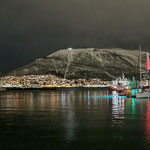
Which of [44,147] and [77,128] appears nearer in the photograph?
[44,147]

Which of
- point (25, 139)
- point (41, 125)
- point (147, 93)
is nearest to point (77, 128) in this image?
point (41, 125)

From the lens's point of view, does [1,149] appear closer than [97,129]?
Yes

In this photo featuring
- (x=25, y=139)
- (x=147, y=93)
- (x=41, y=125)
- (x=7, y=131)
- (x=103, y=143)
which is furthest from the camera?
(x=147, y=93)

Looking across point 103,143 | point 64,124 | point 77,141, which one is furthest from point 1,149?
point 64,124

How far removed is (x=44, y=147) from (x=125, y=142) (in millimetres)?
5090

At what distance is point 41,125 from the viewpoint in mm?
26109

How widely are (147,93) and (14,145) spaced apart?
176 ft

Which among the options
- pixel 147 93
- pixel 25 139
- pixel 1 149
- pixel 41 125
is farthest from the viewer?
pixel 147 93

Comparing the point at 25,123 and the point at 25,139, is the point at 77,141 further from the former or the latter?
the point at 25,123

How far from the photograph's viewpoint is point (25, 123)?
90.8 ft

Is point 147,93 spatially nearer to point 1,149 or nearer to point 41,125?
point 41,125

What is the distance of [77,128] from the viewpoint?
2453 cm

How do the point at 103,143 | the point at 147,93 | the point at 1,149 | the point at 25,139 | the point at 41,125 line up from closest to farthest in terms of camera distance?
the point at 1,149
the point at 103,143
the point at 25,139
the point at 41,125
the point at 147,93

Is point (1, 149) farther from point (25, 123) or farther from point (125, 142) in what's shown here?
point (25, 123)
